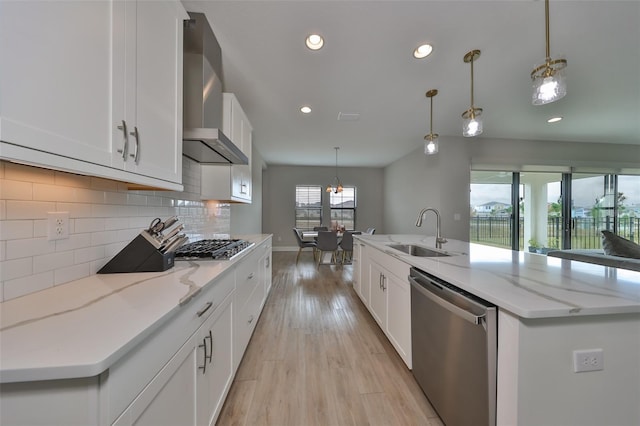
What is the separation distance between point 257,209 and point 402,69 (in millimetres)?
4217

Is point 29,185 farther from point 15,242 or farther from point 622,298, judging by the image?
point 622,298

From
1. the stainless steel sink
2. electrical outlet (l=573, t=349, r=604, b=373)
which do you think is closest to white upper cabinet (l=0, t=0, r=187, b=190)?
electrical outlet (l=573, t=349, r=604, b=373)

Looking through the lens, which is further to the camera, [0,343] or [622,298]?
[622,298]

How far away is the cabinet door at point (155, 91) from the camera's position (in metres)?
0.96

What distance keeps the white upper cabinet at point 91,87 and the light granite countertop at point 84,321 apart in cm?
44

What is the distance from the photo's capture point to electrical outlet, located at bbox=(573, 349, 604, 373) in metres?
0.84

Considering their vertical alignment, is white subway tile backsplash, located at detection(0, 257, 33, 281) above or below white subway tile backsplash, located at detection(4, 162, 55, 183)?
below

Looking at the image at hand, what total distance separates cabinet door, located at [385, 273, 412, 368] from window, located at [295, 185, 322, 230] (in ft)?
17.8

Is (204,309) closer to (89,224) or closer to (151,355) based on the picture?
(151,355)

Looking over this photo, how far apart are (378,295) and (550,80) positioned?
2.04 m

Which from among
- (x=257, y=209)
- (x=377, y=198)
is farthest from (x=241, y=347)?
(x=377, y=198)

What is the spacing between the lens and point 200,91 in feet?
5.20

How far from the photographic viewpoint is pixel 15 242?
32.0 inches

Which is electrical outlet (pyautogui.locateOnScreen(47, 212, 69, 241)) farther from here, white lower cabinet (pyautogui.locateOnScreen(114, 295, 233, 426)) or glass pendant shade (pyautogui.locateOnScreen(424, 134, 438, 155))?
glass pendant shade (pyautogui.locateOnScreen(424, 134, 438, 155))
